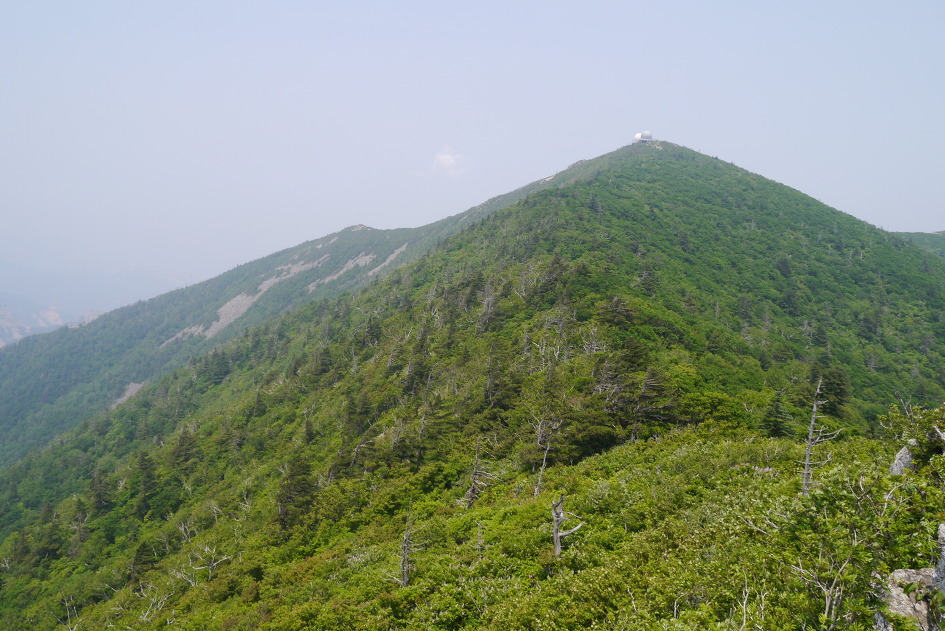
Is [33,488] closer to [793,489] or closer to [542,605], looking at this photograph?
[542,605]

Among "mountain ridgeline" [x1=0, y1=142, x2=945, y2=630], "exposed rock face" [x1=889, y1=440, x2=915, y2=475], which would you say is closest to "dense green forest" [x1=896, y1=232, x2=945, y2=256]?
"mountain ridgeline" [x1=0, y1=142, x2=945, y2=630]

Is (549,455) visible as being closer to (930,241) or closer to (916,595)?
(916,595)

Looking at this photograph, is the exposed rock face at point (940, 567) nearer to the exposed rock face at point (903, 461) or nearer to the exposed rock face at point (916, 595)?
the exposed rock face at point (916, 595)

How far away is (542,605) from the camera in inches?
620

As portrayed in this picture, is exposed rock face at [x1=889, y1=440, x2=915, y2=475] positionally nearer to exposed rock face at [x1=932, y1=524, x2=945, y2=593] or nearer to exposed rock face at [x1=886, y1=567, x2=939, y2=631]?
exposed rock face at [x1=886, y1=567, x2=939, y2=631]

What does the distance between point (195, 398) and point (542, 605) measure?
132 m

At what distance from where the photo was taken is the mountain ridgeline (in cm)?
1473

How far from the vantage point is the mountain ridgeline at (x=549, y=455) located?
14.7m

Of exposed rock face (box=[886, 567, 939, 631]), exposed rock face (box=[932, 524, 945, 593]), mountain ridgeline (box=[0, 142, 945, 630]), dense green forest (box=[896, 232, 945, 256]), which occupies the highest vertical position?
exposed rock face (box=[932, 524, 945, 593])

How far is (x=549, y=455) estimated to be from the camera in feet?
125

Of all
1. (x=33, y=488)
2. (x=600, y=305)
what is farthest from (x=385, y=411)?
(x=33, y=488)

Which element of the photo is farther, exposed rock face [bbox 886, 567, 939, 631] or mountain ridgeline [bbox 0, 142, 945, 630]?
mountain ridgeline [bbox 0, 142, 945, 630]

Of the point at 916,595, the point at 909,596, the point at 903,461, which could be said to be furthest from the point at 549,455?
the point at 916,595

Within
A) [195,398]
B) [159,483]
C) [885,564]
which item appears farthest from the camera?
[195,398]
